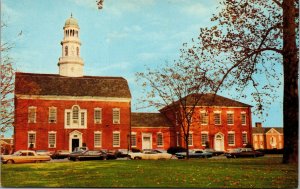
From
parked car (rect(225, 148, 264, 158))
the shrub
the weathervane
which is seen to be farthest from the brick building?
the weathervane

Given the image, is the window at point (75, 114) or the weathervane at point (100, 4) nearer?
the weathervane at point (100, 4)

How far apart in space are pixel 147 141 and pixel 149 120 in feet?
7.05

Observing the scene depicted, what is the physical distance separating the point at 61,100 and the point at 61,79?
2.00 m

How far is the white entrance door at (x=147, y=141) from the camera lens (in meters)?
38.4

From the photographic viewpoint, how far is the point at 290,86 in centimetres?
1258

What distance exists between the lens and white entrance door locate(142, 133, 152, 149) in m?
38.4

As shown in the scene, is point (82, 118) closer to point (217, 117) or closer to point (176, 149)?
point (176, 149)

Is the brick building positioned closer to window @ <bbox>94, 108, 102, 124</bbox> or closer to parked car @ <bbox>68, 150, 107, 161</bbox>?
window @ <bbox>94, 108, 102, 124</bbox>

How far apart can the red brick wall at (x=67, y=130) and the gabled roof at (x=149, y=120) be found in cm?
223

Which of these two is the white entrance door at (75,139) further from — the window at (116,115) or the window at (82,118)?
the window at (116,115)

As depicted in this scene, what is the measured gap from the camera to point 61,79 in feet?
A: 117

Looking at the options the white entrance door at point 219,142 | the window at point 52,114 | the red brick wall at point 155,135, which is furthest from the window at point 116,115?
the white entrance door at point 219,142

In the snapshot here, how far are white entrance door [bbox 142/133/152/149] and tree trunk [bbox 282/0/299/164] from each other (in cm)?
2591

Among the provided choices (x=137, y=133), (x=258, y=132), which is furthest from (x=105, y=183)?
(x=258, y=132)
